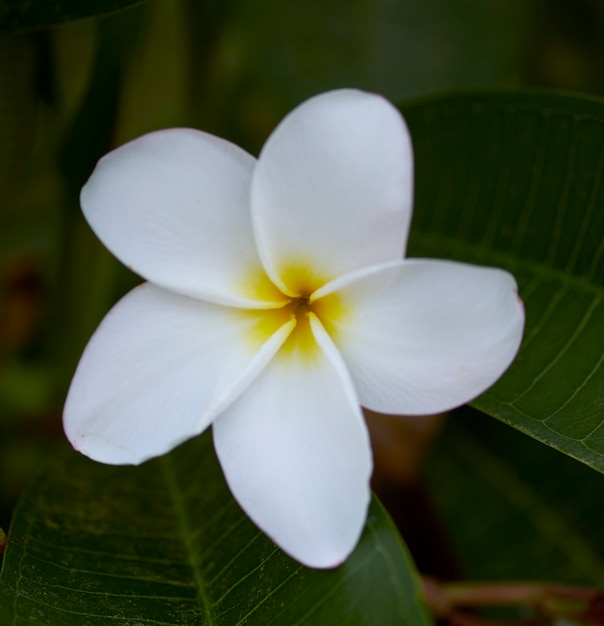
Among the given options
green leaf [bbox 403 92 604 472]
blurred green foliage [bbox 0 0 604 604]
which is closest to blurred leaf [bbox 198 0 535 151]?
blurred green foliage [bbox 0 0 604 604]

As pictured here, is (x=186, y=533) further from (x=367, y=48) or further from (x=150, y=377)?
(x=367, y=48)

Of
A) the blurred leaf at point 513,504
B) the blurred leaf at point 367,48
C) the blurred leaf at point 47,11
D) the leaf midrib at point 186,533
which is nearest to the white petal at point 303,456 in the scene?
the leaf midrib at point 186,533

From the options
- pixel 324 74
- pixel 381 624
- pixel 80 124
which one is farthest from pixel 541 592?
pixel 324 74

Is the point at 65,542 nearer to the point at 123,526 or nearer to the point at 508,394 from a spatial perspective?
the point at 123,526

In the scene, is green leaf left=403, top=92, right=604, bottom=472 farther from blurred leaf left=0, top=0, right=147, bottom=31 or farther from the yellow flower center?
blurred leaf left=0, top=0, right=147, bottom=31

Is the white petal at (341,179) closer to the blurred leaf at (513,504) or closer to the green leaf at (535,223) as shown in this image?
the green leaf at (535,223)

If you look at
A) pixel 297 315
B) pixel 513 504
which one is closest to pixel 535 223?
pixel 297 315
